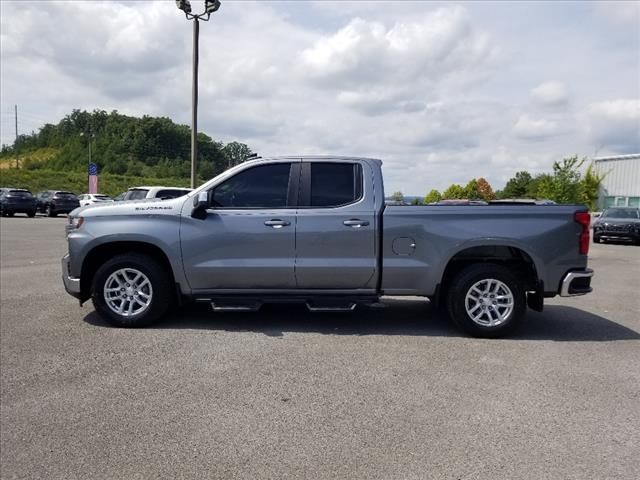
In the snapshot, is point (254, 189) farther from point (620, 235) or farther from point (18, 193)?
point (18, 193)

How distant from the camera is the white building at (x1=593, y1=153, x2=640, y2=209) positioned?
161ft

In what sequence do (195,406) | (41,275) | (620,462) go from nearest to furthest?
(620,462)
(195,406)
(41,275)

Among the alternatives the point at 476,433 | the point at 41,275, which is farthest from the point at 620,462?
the point at 41,275

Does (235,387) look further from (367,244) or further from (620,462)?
(620,462)

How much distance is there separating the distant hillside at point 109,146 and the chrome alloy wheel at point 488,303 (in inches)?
3239

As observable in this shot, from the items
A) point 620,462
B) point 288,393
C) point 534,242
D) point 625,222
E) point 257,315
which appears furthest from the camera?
point 625,222

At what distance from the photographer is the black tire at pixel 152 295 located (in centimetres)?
641

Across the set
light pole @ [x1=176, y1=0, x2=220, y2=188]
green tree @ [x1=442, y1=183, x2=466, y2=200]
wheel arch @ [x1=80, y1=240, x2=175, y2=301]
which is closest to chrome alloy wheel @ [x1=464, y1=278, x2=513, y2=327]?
wheel arch @ [x1=80, y1=240, x2=175, y2=301]

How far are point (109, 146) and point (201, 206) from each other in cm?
9551

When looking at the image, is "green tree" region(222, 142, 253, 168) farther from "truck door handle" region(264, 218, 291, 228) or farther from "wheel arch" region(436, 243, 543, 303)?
"wheel arch" region(436, 243, 543, 303)

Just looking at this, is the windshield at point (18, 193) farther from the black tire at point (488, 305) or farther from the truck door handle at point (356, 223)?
the black tire at point (488, 305)

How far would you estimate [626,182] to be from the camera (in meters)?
49.9

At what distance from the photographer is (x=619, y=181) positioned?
50.5 metres

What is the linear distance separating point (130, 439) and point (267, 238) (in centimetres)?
306
